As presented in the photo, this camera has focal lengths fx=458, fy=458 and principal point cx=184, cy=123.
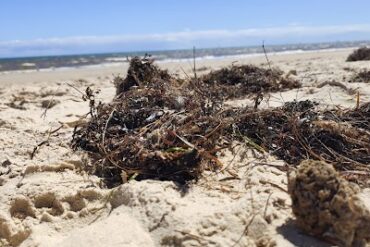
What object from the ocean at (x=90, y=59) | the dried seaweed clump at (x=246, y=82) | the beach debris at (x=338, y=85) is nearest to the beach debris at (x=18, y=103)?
the dried seaweed clump at (x=246, y=82)

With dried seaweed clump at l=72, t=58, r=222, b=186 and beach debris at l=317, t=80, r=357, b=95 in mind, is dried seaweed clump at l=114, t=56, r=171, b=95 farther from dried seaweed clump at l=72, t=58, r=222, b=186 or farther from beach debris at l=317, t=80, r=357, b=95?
beach debris at l=317, t=80, r=357, b=95

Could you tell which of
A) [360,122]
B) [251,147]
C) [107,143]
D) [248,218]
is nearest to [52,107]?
[107,143]

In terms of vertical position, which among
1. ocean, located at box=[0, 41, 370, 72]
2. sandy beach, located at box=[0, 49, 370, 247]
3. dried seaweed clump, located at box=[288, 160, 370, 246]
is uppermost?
dried seaweed clump, located at box=[288, 160, 370, 246]

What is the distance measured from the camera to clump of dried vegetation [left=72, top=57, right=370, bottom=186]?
7.94ft

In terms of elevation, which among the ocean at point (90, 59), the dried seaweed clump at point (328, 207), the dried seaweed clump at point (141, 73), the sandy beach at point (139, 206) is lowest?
the ocean at point (90, 59)

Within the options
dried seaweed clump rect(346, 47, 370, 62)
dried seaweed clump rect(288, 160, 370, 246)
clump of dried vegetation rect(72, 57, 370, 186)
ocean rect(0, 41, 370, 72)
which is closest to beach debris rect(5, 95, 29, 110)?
clump of dried vegetation rect(72, 57, 370, 186)

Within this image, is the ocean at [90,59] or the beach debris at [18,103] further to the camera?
the ocean at [90,59]

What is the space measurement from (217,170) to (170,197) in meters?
0.46

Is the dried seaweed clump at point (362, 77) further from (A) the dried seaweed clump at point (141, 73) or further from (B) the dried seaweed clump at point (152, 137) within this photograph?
(B) the dried seaweed clump at point (152, 137)

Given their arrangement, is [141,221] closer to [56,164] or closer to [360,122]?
[56,164]

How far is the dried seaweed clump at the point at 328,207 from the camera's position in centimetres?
174

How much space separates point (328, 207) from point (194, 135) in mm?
985

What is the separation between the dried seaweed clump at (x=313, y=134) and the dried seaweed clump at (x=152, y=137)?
0.29 metres

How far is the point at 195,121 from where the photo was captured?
279cm
